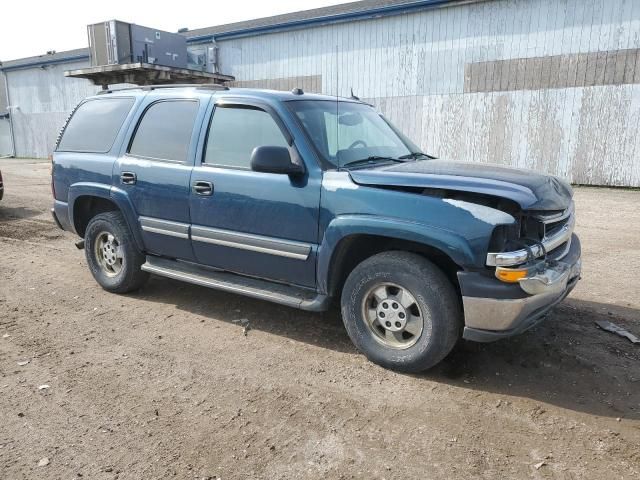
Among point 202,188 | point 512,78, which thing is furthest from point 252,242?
point 512,78

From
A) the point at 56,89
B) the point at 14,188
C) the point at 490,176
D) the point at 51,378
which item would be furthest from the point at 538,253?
the point at 56,89

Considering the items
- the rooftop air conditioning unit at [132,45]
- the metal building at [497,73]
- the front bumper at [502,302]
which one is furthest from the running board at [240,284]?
the rooftop air conditioning unit at [132,45]

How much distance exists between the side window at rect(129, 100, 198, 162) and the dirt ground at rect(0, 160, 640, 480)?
1500 millimetres

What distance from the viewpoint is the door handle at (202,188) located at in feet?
13.9

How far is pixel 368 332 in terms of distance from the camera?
368cm

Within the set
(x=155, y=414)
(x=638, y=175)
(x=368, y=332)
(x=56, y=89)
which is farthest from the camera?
(x=56, y=89)

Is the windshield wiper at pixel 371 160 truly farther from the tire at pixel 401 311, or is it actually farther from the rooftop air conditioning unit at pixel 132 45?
the rooftop air conditioning unit at pixel 132 45

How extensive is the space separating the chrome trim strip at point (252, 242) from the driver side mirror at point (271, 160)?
591mm

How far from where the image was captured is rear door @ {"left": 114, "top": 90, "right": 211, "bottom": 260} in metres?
4.45

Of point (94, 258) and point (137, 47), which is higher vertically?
point (137, 47)

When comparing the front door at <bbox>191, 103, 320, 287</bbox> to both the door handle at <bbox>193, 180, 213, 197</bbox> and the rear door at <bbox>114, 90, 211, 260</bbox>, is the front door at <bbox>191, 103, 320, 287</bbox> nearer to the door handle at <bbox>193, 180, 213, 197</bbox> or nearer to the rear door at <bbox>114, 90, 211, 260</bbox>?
the door handle at <bbox>193, 180, 213, 197</bbox>

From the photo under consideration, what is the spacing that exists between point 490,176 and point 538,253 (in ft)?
1.99

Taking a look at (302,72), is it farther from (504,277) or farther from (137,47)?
(504,277)

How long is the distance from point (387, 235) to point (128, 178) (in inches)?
Answer: 107
